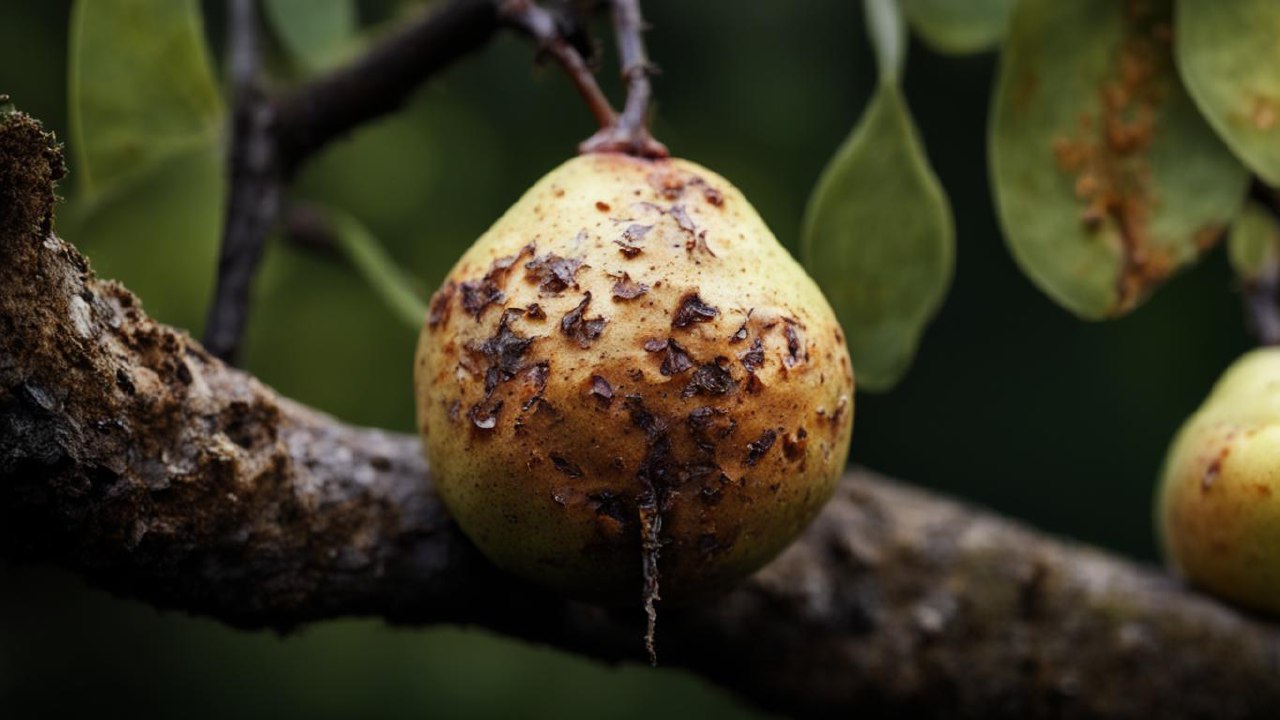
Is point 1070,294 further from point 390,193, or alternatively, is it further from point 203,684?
point 203,684

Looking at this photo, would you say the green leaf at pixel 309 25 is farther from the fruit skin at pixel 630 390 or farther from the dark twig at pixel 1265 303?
the dark twig at pixel 1265 303

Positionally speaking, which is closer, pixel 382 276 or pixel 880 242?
pixel 880 242

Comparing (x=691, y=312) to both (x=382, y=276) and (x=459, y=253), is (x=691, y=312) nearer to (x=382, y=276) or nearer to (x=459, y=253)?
(x=382, y=276)

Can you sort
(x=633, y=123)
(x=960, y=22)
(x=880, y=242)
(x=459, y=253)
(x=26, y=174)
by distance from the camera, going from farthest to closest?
(x=459, y=253), (x=960, y=22), (x=880, y=242), (x=633, y=123), (x=26, y=174)

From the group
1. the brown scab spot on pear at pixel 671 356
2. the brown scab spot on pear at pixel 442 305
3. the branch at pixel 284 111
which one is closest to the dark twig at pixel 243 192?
the branch at pixel 284 111

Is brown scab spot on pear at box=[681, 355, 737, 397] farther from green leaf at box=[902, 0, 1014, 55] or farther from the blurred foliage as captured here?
green leaf at box=[902, 0, 1014, 55]

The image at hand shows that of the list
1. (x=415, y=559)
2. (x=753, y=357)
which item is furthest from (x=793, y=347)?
(x=415, y=559)

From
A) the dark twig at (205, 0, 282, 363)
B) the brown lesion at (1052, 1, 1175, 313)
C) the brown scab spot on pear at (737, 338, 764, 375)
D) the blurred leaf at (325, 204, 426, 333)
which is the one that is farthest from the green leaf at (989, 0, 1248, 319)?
the dark twig at (205, 0, 282, 363)
